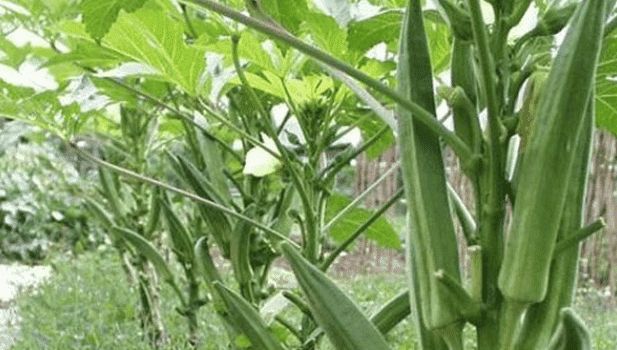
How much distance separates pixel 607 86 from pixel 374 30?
20 centimetres

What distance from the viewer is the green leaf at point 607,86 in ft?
2.57

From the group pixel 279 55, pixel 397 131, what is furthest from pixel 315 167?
pixel 397 131

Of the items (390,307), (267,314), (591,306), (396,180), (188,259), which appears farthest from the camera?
(396,180)

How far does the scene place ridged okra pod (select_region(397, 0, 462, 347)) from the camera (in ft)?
2.27

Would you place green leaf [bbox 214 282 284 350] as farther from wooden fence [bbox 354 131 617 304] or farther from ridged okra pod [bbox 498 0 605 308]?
wooden fence [bbox 354 131 617 304]

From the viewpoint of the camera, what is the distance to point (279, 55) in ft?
3.43

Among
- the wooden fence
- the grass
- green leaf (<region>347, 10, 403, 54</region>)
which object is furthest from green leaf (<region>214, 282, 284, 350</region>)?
the wooden fence

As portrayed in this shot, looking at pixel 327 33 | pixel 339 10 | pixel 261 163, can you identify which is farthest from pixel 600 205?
pixel 339 10

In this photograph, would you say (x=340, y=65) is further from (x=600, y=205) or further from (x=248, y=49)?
(x=600, y=205)

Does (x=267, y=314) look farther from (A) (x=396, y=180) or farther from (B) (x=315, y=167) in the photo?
(A) (x=396, y=180)

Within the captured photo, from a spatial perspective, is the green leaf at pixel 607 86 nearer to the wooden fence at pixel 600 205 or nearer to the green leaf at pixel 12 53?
the green leaf at pixel 12 53

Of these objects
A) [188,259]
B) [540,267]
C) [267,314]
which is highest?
[540,267]

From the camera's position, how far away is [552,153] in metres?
0.63

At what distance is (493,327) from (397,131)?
0.50ft
